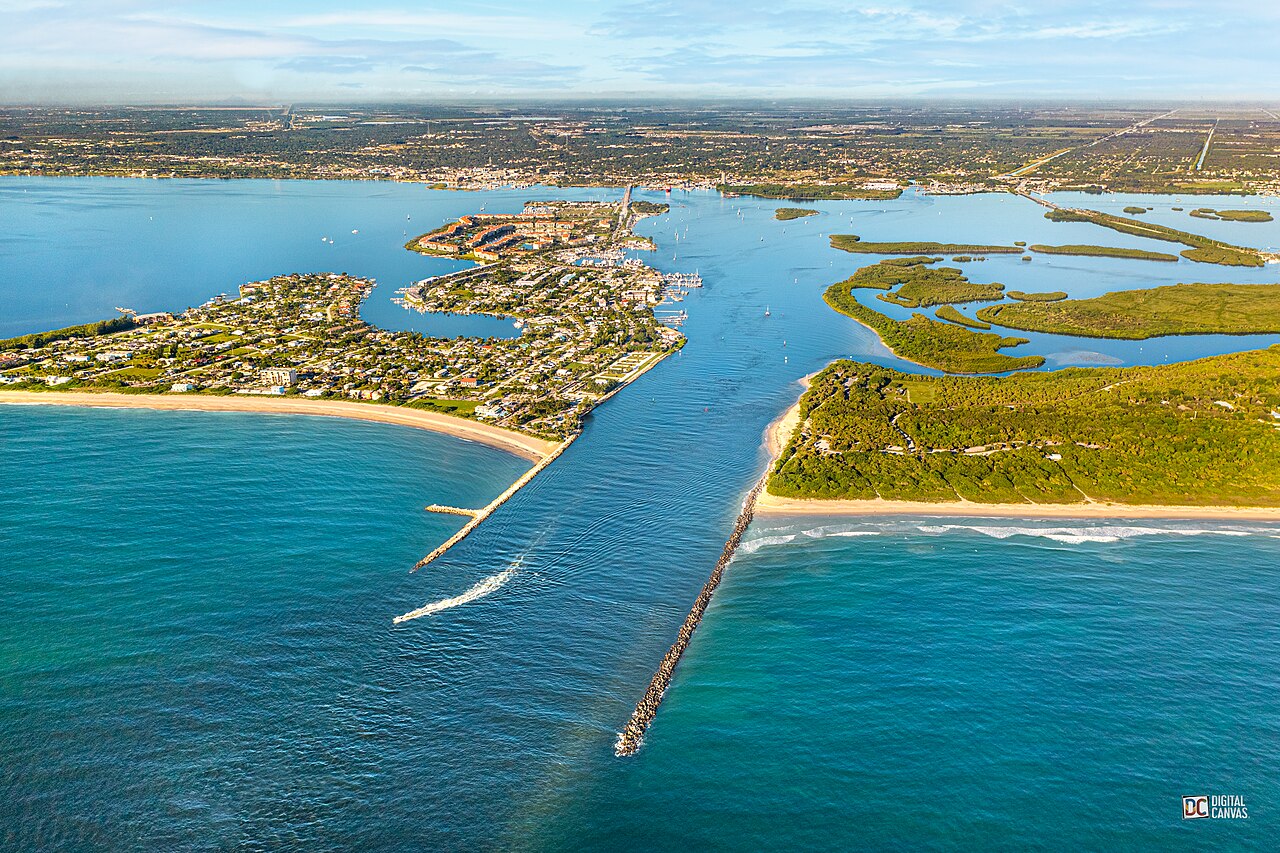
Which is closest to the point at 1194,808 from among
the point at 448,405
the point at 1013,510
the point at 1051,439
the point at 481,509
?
the point at 1013,510

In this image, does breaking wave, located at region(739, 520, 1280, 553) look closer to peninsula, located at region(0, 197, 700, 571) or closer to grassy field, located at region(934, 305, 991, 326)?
peninsula, located at region(0, 197, 700, 571)

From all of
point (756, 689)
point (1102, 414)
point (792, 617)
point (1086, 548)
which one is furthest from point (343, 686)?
point (1102, 414)

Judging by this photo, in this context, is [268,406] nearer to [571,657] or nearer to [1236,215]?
[571,657]

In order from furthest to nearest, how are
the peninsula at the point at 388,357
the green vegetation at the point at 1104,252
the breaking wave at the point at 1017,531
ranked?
the green vegetation at the point at 1104,252, the peninsula at the point at 388,357, the breaking wave at the point at 1017,531

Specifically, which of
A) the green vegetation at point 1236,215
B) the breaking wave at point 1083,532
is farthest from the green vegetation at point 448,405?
the green vegetation at point 1236,215

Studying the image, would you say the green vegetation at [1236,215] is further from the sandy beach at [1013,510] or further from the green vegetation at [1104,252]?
the sandy beach at [1013,510]
